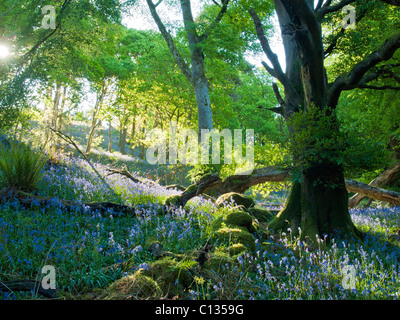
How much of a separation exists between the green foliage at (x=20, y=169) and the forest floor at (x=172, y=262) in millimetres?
1059

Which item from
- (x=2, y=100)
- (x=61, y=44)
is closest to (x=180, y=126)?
(x=61, y=44)

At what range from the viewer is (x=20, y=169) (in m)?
6.84

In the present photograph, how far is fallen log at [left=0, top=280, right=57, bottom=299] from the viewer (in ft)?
10.1

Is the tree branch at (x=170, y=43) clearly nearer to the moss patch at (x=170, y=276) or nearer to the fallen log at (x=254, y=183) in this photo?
the fallen log at (x=254, y=183)

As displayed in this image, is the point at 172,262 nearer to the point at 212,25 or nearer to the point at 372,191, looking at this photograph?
the point at 372,191

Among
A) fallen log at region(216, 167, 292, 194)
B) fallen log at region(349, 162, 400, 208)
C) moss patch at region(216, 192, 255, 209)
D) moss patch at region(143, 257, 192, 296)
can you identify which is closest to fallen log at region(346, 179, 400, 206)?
fallen log at region(349, 162, 400, 208)

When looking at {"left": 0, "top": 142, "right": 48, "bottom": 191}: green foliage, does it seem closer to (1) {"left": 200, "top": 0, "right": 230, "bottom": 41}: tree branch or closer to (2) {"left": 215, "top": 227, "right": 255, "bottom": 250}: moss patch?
(2) {"left": 215, "top": 227, "right": 255, "bottom": 250}: moss patch

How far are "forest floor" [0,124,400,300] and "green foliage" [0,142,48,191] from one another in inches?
41.7

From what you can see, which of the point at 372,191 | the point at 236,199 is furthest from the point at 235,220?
the point at 372,191

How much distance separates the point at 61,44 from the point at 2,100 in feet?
10.4

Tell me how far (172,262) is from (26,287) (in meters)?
1.55
